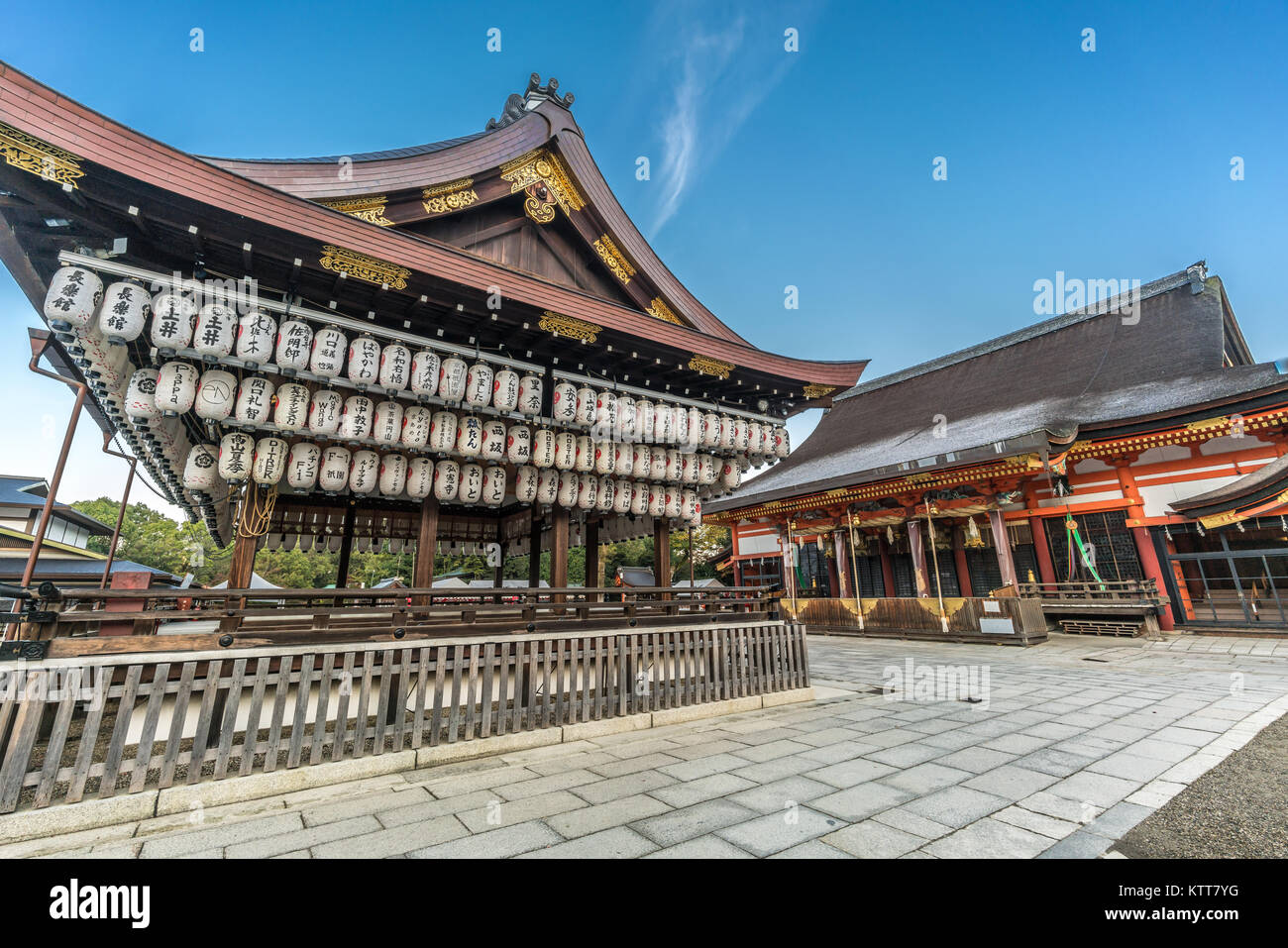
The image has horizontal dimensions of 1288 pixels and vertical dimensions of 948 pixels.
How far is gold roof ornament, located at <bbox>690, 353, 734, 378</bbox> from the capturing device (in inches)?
287

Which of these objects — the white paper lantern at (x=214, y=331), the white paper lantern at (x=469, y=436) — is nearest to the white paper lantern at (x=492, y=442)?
the white paper lantern at (x=469, y=436)

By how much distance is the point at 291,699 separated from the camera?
4.65m

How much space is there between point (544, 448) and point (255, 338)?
3.07 metres

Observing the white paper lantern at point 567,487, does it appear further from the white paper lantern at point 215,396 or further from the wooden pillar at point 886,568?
the wooden pillar at point 886,568

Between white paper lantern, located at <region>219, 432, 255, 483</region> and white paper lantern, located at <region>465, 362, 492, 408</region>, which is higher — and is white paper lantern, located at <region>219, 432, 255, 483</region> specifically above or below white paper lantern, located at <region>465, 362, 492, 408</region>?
below

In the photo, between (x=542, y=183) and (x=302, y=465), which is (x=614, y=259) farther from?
(x=302, y=465)

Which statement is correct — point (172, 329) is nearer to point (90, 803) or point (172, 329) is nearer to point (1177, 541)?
point (90, 803)

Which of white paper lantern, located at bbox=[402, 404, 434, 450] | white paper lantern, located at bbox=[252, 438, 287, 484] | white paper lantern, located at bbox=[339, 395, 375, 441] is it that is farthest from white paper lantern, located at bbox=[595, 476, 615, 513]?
white paper lantern, located at bbox=[252, 438, 287, 484]

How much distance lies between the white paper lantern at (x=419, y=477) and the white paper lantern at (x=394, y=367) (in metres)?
0.94

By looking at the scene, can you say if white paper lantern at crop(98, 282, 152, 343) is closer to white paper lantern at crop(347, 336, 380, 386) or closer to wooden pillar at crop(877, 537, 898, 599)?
white paper lantern at crop(347, 336, 380, 386)

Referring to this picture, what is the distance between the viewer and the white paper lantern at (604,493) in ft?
23.8

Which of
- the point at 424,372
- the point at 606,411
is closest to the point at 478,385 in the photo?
the point at 424,372

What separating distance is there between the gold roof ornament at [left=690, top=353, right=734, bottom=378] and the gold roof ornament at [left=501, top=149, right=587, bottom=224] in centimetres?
293

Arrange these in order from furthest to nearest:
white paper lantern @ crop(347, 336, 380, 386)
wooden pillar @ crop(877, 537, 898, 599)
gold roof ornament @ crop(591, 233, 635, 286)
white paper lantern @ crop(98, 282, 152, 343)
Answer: wooden pillar @ crop(877, 537, 898, 599)
gold roof ornament @ crop(591, 233, 635, 286)
white paper lantern @ crop(347, 336, 380, 386)
white paper lantern @ crop(98, 282, 152, 343)
